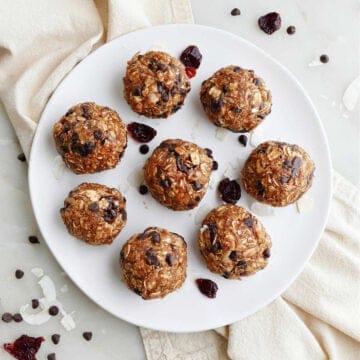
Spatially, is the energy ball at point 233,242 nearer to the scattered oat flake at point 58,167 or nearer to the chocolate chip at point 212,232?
the chocolate chip at point 212,232

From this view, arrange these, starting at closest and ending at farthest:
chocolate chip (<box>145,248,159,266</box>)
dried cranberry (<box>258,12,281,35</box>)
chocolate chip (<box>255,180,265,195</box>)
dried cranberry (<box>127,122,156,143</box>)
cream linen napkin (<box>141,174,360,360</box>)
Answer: chocolate chip (<box>145,248,159,266</box>)
chocolate chip (<box>255,180,265,195</box>)
dried cranberry (<box>127,122,156,143</box>)
cream linen napkin (<box>141,174,360,360</box>)
dried cranberry (<box>258,12,281,35</box>)

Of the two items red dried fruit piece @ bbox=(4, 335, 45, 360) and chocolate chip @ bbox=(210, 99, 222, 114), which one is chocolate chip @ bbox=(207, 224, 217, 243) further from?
red dried fruit piece @ bbox=(4, 335, 45, 360)

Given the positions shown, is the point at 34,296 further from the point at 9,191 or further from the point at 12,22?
the point at 12,22

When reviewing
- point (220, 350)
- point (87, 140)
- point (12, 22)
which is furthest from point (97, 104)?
point (220, 350)

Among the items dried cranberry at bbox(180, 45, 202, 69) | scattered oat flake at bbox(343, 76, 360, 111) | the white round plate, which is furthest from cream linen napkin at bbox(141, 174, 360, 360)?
dried cranberry at bbox(180, 45, 202, 69)

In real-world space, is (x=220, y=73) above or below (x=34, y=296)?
above

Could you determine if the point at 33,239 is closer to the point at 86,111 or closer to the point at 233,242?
the point at 86,111

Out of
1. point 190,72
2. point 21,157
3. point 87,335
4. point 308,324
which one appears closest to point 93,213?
point 21,157

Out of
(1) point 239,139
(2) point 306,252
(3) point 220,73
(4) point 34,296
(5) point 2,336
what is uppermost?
(3) point 220,73
